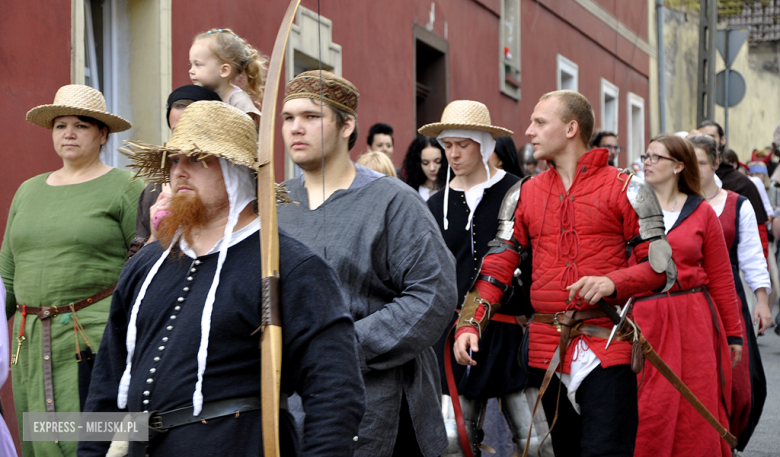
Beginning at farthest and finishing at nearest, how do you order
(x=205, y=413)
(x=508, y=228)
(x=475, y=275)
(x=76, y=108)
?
(x=475, y=275) < (x=76, y=108) < (x=508, y=228) < (x=205, y=413)

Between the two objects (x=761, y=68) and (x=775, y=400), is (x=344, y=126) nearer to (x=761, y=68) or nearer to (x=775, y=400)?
(x=775, y=400)

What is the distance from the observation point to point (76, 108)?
4613mm

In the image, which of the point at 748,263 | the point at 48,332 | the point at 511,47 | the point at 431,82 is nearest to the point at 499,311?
the point at 748,263

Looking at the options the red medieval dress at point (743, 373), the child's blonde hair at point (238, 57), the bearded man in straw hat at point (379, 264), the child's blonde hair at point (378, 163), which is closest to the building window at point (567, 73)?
the red medieval dress at point (743, 373)

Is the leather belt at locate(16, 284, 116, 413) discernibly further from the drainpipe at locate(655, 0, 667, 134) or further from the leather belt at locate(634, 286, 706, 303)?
the drainpipe at locate(655, 0, 667, 134)

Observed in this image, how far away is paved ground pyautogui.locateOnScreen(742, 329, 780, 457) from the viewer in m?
6.55

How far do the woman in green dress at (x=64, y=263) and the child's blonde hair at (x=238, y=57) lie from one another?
24.6 inches

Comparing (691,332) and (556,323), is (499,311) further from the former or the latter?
(691,332)

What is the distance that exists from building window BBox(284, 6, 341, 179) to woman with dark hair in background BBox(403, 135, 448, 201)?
1.55 meters

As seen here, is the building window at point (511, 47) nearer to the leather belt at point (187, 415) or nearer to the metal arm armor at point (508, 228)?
the metal arm armor at point (508, 228)

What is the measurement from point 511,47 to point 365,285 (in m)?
12.6

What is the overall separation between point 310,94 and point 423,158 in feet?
12.7

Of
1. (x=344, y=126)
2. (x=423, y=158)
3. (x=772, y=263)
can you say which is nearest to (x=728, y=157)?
(x=772, y=263)

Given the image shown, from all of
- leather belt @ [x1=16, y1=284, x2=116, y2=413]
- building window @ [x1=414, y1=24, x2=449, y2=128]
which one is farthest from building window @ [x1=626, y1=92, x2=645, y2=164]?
leather belt @ [x1=16, y1=284, x2=116, y2=413]
